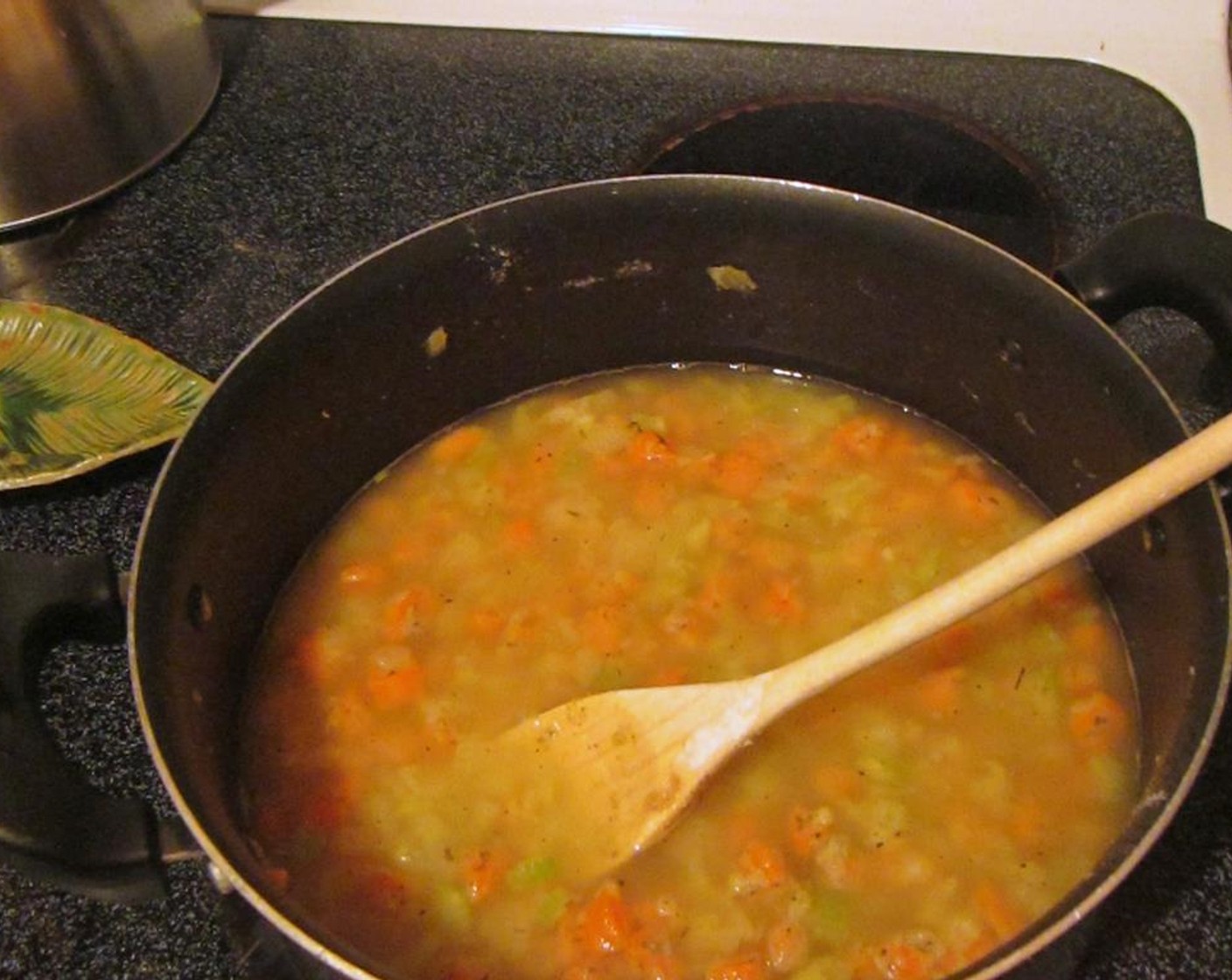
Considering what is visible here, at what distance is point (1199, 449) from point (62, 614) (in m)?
0.91

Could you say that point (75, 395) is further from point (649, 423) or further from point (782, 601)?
point (782, 601)

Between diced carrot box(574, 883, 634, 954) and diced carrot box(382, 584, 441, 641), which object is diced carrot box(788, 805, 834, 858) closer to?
diced carrot box(574, 883, 634, 954)

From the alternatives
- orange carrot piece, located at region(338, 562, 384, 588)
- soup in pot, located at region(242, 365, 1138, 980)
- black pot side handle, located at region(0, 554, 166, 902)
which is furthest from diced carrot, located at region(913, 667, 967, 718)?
black pot side handle, located at region(0, 554, 166, 902)

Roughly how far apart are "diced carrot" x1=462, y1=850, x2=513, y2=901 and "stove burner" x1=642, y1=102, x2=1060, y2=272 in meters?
0.96

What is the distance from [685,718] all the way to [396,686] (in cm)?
32

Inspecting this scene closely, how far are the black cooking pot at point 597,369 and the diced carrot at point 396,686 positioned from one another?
139 mm

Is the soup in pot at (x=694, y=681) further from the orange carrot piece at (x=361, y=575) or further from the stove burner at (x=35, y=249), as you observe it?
the stove burner at (x=35, y=249)

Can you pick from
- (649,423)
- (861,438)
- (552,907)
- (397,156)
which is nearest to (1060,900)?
(552,907)

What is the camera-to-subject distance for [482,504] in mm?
1442

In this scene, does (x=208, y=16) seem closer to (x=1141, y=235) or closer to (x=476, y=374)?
(x=476, y=374)

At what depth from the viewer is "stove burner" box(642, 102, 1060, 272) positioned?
5.35 ft

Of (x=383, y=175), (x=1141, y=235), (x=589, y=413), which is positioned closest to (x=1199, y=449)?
(x=1141, y=235)

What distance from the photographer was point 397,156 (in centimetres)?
178

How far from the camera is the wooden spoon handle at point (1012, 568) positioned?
3.14ft
